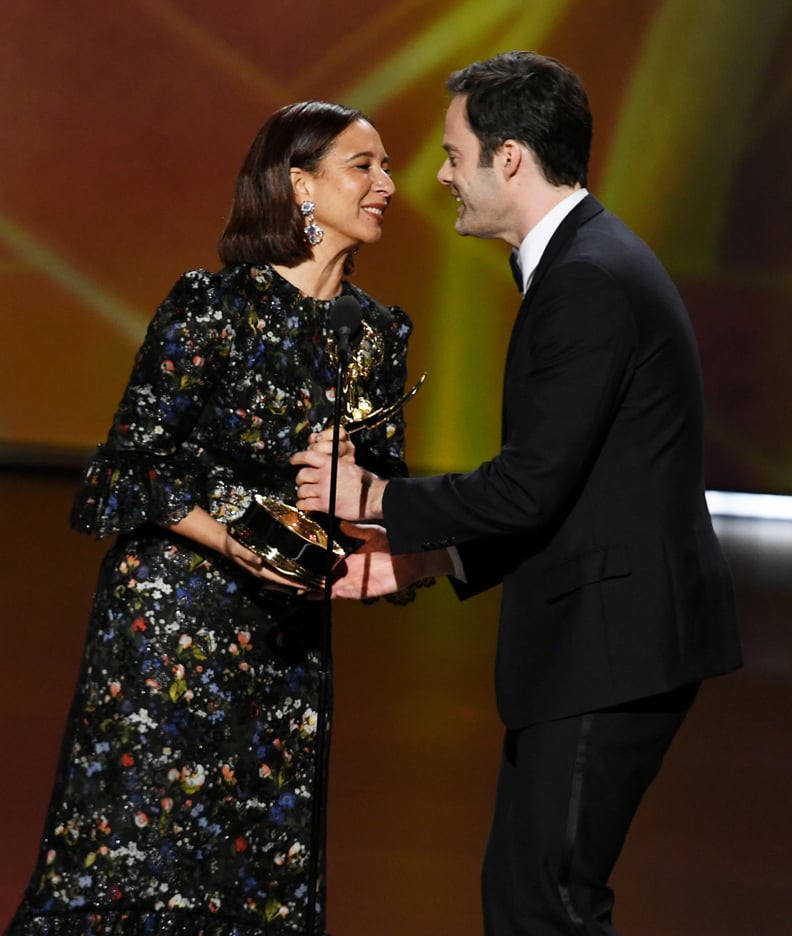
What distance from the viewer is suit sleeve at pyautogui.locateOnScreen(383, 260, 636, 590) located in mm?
2137

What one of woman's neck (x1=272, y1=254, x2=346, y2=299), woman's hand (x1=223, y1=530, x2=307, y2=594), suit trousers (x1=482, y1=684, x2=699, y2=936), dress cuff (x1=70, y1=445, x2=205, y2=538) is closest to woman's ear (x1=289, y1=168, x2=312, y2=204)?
woman's neck (x1=272, y1=254, x2=346, y2=299)

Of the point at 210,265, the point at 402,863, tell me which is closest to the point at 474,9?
the point at 210,265

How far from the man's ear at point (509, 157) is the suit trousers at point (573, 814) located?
0.82 m

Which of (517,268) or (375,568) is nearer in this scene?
(517,268)

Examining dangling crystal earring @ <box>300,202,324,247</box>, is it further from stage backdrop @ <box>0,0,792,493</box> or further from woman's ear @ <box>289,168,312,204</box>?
stage backdrop @ <box>0,0,792,493</box>

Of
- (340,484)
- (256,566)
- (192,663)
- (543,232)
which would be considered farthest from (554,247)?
(192,663)

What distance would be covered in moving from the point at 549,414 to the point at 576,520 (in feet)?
0.58

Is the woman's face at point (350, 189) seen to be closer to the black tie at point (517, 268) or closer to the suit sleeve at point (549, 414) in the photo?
the black tie at point (517, 268)

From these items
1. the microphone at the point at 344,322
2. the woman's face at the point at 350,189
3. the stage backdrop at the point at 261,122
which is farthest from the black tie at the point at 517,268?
the stage backdrop at the point at 261,122

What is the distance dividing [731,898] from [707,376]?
733cm

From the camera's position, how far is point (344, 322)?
236 cm

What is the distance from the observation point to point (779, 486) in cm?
1082

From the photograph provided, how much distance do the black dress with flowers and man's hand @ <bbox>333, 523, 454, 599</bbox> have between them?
14cm

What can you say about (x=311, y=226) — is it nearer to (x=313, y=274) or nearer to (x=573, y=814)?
(x=313, y=274)
